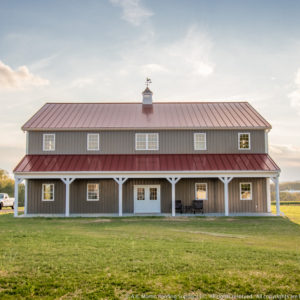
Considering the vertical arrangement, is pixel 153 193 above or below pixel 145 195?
above

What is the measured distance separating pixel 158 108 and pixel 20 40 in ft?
41.4

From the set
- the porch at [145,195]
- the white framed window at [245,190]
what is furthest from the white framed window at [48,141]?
the white framed window at [245,190]

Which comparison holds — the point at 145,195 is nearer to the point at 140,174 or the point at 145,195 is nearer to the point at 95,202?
the point at 140,174

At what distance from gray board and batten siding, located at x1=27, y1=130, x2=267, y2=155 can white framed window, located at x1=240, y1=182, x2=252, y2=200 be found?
244cm

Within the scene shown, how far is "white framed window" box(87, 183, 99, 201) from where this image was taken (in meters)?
24.7

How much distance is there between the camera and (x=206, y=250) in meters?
10.5

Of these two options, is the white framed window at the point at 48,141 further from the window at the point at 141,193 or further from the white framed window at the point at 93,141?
the window at the point at 141,193

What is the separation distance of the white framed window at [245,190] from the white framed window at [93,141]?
10.7m

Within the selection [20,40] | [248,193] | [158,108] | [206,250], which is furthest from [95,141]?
[206,250]

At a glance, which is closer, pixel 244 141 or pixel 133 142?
pixel 133 142

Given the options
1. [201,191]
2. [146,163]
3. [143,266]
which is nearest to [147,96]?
[146,163]

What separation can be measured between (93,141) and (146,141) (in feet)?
12.7

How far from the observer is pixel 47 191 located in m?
24.9

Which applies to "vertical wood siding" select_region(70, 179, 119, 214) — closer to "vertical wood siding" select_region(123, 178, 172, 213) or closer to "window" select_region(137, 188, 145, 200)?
"vertical wood siding" select_region(123, 178, 172, 213)
